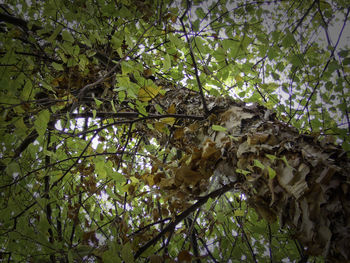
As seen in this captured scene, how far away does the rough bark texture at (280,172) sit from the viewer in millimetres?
564

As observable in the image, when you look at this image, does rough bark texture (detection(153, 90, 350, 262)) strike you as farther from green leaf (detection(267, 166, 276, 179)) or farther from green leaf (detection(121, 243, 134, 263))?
green leaf (detection(121, 243, 134, 263))

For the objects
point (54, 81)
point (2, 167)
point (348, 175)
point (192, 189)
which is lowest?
point (348, 175)

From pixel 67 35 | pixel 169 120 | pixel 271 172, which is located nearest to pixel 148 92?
pixel 169 120

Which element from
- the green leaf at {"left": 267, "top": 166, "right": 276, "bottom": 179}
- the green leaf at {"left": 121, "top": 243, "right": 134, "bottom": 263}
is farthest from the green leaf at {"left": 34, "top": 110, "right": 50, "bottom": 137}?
the green leaf at {"left": 267, "top": 166, "right": 276, "bottom": 179}

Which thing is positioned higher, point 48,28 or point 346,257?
point 48,28

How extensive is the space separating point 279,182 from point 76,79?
1.68 meters

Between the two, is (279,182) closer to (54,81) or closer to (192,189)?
(192,189)

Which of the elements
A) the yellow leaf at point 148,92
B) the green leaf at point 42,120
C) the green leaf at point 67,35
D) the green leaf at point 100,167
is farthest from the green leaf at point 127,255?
the green leaf at point 67,35

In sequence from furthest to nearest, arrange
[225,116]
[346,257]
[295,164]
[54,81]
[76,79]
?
1. [76,79]
2. [54,81]
3. [225,116]
4. [295,164]
5. [346,257]

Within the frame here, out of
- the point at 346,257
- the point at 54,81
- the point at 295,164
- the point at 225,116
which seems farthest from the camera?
the point at 54,81

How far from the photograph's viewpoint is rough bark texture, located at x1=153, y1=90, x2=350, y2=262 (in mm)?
564

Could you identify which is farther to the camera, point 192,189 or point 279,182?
point 192,189

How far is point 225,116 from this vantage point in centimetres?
107

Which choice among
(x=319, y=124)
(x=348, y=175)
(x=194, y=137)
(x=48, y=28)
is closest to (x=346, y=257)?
(x=348, y=175)
